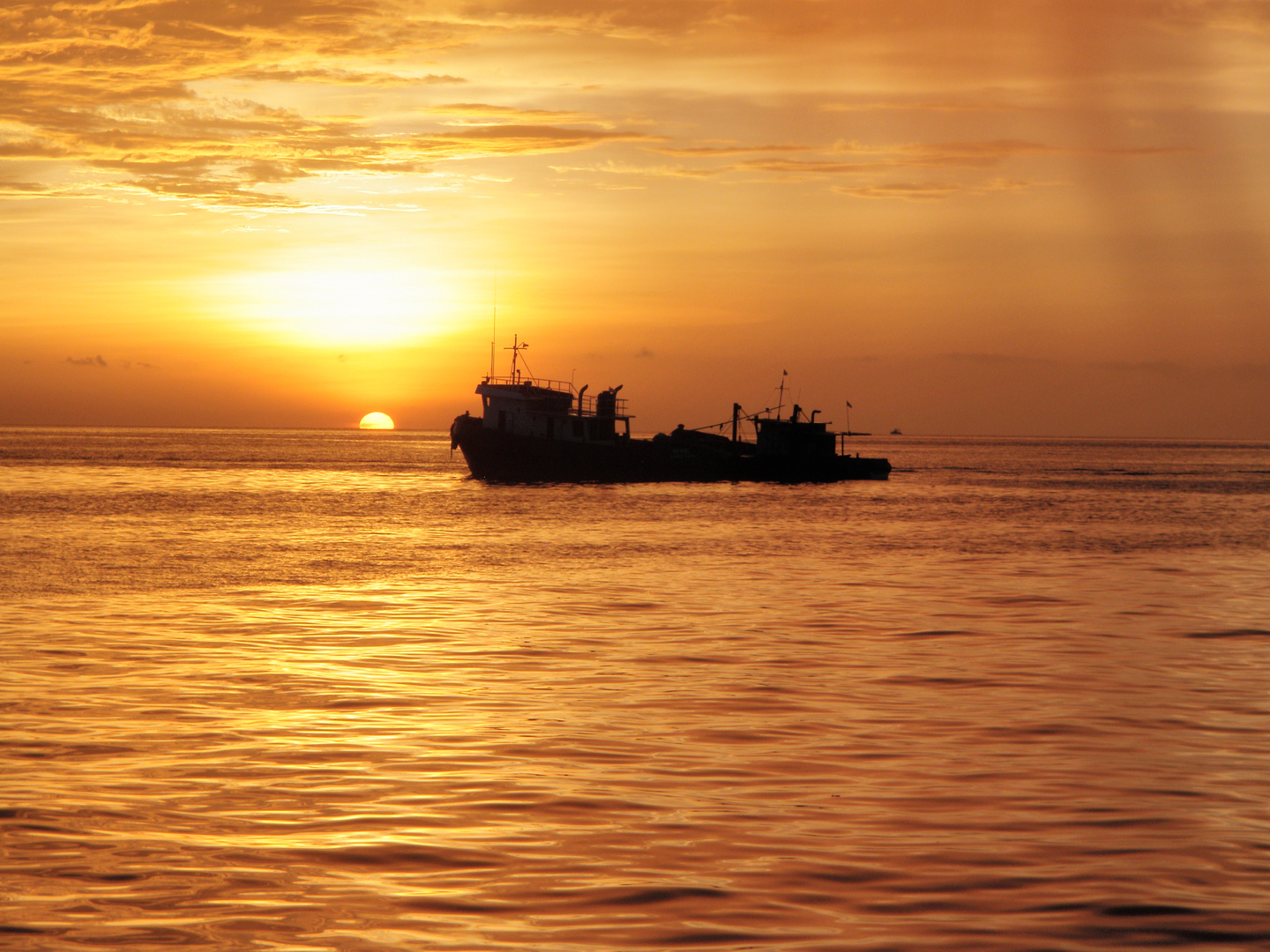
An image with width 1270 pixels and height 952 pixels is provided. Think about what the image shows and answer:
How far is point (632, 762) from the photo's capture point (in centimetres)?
1060

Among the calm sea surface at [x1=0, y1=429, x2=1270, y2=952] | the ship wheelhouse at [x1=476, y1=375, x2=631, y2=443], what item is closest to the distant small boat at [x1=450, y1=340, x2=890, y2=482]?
the ship wheelhouse at [x1=476, y1=375, x2=631, y2=443]

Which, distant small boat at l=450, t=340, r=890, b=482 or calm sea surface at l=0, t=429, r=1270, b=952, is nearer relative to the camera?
calm sea surface at l=0, t=429, r=1270, b=952

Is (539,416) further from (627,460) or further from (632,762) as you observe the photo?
(632,762)

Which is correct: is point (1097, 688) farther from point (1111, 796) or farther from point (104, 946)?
point (104, 946)

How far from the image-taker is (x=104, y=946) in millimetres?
6402

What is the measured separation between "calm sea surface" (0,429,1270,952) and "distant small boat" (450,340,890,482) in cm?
4883

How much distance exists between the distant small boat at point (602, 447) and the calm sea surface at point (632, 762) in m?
48.8

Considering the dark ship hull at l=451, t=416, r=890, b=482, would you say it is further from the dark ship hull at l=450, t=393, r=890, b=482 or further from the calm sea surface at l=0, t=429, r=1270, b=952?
the calm sea surface at l=0, t=429, r=1270, b=952

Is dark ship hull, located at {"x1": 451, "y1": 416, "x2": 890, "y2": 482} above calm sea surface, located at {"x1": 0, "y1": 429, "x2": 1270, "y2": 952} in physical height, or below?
above

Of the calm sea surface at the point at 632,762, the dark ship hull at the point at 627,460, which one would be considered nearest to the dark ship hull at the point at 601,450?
the dark ship hull at the point at 627,460

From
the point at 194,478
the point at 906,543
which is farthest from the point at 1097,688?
the point at 194,478

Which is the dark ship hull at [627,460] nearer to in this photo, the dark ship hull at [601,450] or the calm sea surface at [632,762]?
the dark ship hull at [601,450]

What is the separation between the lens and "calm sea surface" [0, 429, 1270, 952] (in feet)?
22.9

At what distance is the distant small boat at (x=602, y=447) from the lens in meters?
77.1
